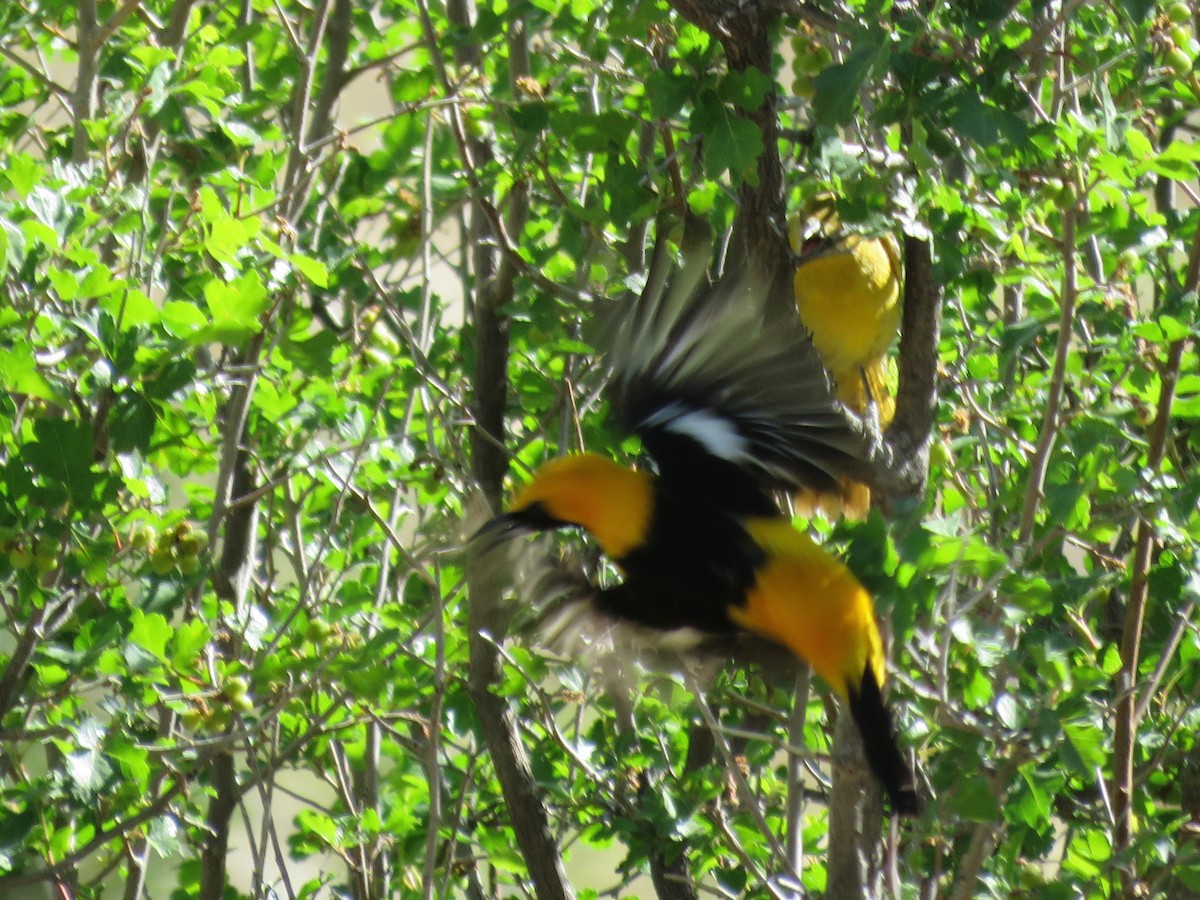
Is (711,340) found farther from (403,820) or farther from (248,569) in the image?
(248,569)

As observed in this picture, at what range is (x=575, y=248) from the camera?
9.51ft

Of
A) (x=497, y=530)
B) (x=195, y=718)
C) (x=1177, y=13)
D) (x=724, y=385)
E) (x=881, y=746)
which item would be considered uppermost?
(x=1177, y=13)

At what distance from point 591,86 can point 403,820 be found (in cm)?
157

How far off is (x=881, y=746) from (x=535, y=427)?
1286 millimetres

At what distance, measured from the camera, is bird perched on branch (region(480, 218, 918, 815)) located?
2.16 meters

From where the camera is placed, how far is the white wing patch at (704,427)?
2258 millimetres

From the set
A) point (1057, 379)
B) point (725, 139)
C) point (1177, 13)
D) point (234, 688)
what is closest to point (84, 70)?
point (234, 688)

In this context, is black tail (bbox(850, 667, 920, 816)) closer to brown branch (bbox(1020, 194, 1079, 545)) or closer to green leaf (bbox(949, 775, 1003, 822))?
green leaf (bbox(949, 775, 1003, 822))

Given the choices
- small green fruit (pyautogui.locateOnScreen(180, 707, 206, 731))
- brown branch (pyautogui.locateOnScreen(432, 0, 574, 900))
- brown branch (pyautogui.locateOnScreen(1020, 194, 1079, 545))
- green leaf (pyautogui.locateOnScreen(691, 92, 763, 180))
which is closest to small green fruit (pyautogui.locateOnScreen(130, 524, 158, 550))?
small green fruit (pyautogui.locateOnScreen(180, 707, 206, 731))

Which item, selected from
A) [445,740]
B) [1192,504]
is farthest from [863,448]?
[445,740]

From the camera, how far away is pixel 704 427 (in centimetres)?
227

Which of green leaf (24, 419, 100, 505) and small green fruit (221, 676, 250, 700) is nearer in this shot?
green leaf (24, 419, 100, 505)

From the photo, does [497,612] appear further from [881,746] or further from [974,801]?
[974,801]

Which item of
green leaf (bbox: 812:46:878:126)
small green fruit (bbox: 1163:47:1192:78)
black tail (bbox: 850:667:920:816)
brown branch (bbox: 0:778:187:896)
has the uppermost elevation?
small green fruit (bbox: 1163:47:1192:78)
